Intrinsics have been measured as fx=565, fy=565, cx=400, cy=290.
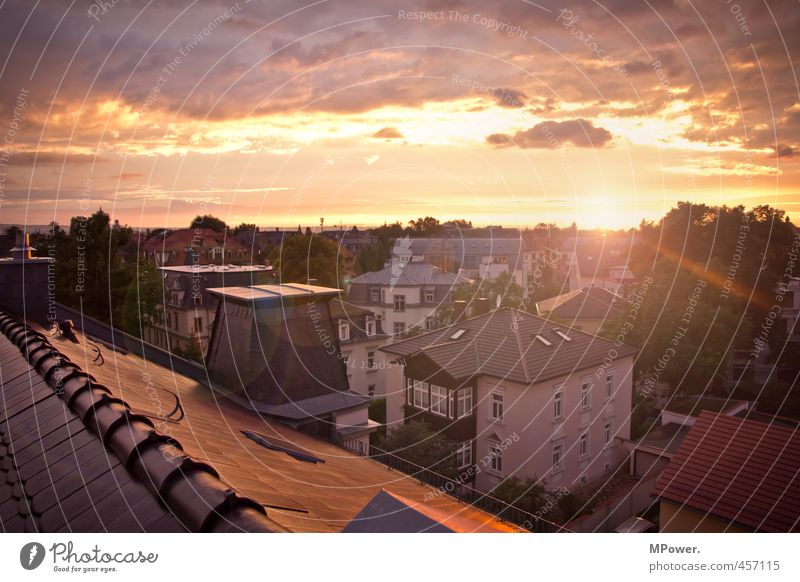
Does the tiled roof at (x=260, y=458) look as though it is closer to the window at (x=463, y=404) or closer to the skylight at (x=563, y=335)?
the window at (x=463, y=404)

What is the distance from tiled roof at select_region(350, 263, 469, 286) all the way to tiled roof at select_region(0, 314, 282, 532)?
10743 mm

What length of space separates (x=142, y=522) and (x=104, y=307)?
8.83m

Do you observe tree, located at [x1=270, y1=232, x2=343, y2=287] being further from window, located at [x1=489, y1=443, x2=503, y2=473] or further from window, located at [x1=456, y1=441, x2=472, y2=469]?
window, located at [x1=489, y1=443, x2=503, y2=473]

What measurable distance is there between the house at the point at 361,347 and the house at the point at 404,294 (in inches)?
55.4

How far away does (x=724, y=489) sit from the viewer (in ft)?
10.3

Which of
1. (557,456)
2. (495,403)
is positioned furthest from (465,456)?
(557,456)

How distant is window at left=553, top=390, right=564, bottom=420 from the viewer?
6.40 m

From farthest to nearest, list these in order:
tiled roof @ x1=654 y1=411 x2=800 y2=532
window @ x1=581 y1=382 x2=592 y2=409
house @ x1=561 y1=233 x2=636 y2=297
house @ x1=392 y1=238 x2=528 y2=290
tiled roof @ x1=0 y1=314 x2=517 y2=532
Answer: house @ x1=561 y1=233 x2=636 y2=297, house @ x1=392 y1=238 x2=528 y2=290, window @ x1=581 y1=382 x2=592 y2=409, tiled roof @ x1=654 y1=411 x2=800 y2=532, tiled roof @ x1=0 y1=314 x2=517 y2=532

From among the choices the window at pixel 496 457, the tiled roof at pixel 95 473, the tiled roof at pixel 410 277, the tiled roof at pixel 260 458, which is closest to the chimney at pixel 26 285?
the tiled roof at pixel 260 458

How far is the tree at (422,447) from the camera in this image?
203 inches

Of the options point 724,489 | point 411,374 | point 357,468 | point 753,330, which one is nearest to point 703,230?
point 753,330

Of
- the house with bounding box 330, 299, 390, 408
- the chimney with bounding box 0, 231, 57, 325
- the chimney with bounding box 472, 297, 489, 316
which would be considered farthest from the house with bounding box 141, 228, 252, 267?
the chimney with bounding box 0, 231, 57, 325

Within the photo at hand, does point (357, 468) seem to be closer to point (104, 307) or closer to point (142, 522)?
point (142, 522)

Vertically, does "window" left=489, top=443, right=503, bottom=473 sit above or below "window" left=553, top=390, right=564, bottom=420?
below
